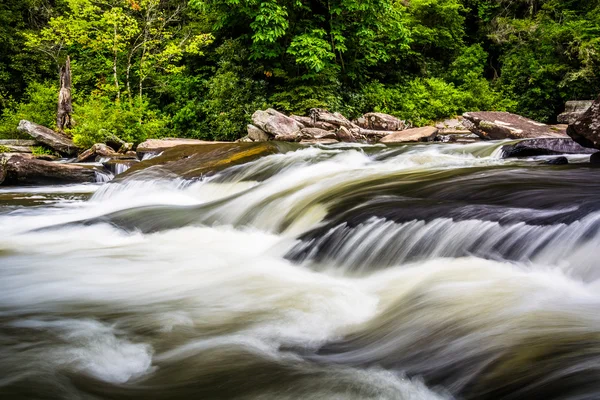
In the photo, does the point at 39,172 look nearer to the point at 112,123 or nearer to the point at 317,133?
the point at 112,123

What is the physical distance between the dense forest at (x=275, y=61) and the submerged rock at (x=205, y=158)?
6.01m

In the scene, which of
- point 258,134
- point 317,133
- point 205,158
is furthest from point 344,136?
point 205,158

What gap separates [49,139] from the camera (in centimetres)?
1372

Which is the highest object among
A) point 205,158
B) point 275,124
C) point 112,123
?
point 112,123

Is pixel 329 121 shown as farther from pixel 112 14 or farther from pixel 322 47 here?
pixel 112 14

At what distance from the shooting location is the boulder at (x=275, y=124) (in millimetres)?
13000

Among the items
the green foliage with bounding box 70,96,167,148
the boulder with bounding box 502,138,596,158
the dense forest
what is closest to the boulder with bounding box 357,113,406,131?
the dense forest

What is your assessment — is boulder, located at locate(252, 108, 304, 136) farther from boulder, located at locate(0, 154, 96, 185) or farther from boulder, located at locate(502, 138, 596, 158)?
boulder, located at locate(502, 138, 596, 158)

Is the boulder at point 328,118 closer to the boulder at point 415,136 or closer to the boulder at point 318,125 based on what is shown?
the boulder at point 318,125

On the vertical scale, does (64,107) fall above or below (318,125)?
above

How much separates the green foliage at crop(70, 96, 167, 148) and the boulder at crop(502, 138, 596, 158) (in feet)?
37.0

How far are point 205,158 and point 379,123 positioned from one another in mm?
8354

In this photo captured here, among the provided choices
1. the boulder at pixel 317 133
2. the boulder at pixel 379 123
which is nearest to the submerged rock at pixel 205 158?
the boulder at pixel 317 133

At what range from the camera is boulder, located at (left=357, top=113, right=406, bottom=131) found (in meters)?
15.3
